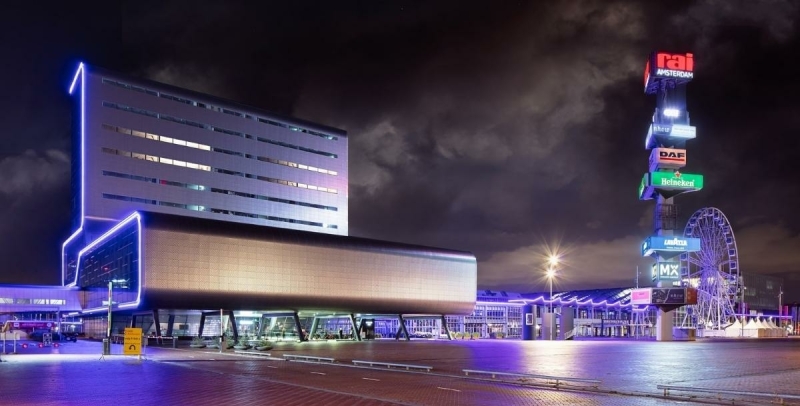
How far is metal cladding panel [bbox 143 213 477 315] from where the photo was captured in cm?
7525

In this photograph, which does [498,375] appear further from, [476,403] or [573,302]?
[573,302]

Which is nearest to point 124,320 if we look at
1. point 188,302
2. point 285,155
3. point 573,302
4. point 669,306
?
point 188,302

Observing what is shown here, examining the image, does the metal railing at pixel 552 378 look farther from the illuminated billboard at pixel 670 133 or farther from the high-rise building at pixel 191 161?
the high-rise building at pixel 191 161

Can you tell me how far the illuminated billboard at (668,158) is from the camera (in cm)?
11281

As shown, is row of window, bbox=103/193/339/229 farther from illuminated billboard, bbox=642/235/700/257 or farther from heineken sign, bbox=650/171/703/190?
heineken sign, bbox=650/171/703/190

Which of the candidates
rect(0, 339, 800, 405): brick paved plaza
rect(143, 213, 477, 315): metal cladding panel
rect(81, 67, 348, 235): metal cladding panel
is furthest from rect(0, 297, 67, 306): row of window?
rect(0, 339, 800, 405): brick paved plaza

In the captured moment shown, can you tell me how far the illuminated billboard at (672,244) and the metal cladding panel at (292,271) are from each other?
3214 cm

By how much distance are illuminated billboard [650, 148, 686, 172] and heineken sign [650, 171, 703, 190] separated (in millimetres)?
1157

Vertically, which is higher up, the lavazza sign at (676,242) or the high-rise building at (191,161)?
the high-rise building at (191,161)

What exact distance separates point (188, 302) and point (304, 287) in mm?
15431

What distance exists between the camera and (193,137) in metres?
128

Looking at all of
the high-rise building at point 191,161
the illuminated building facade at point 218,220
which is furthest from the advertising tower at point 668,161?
the high-rise building at point 191,161

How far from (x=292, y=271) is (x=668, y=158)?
6522cm

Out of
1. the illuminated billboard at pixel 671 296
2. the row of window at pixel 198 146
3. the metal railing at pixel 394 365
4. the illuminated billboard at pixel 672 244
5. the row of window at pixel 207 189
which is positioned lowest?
the illuminated billboard at pixel 671 296
